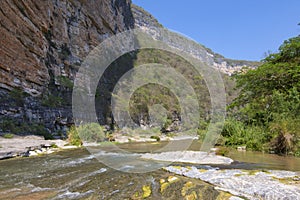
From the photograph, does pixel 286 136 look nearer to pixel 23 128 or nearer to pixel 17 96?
pixel 23 128

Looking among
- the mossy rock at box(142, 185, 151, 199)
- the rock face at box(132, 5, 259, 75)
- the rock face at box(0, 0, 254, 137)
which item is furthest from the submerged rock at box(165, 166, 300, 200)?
the rock face at box(132, 5, 259, 75)

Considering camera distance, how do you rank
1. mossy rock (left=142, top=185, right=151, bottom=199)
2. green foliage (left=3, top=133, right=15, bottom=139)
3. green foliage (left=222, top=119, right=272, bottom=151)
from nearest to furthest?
mossy rock (left=142, top=185, right=151, bottom=199)
green foliage (left=222, top=119, right=272, bottom=151)
green foliage (left=3, top=133, right=15, bottom=139)

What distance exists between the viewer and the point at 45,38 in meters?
21.9

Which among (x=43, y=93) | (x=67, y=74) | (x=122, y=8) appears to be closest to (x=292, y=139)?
(x=43, y=93)

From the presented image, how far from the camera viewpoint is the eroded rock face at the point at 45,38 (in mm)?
16062

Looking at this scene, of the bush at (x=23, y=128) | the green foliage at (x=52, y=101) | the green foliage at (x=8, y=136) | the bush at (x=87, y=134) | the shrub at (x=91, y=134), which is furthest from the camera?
the green foliage at (x=52, y=101)

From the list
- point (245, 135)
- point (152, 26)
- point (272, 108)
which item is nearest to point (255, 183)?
point (245, 135)

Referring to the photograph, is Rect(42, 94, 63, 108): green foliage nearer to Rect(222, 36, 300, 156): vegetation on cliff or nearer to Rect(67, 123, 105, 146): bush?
Rect(67, 123, 105, 146): bush

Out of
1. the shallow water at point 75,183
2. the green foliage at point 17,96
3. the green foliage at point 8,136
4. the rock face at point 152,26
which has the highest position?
the rock face at point 152,26

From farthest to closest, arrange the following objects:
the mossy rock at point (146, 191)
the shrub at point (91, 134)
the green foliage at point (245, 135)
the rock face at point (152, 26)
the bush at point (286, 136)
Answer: the rock face at point (152, 26)
the shrub at point (91, 134)
the green foliage at point (245, 135)
the bush at point (286, 136)
the mossy rock at point (146, 191)

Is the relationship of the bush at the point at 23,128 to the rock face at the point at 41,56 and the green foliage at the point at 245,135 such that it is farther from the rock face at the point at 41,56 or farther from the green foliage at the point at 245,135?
the green foliage at the point at 245,135

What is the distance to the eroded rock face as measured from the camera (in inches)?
632

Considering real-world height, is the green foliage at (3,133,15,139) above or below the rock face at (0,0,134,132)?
below

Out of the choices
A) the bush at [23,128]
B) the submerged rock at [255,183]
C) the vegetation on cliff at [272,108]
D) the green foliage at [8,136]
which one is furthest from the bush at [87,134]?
the submerged rock at [255,183]
